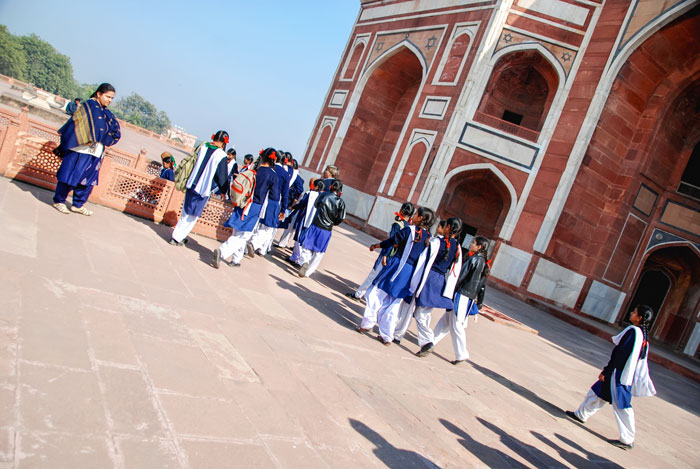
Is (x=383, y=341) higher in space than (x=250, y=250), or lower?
lower

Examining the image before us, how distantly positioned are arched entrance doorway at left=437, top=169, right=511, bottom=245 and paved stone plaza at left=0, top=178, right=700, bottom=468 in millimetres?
10788

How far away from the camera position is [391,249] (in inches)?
192

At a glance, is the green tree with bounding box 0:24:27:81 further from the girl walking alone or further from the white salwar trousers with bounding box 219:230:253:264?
the girl walking alone

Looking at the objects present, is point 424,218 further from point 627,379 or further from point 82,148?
point 82,148

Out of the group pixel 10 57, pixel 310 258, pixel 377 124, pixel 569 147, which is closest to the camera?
pixel 310 258

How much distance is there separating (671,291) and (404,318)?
1683 centimetres

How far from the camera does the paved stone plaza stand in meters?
1.94

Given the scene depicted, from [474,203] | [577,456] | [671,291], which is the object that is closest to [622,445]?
[577,456]

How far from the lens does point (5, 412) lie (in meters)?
1.75

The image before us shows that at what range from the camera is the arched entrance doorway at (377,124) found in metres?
20.3

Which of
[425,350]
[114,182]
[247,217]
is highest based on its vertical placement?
[247,217]

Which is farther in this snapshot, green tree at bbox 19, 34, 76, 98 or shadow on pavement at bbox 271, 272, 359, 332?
green tree at bbox 19, 34, 76, 98

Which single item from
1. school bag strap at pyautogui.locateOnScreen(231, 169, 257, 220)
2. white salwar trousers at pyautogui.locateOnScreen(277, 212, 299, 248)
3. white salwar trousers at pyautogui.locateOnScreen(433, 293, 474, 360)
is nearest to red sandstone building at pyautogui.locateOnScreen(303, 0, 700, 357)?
white salwar trousers at pyautogui.locateOnScreen(277, 212, 299, 248)

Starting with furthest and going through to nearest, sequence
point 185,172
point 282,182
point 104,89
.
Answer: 1. point 282,182
2. point 185,172
3. point 104,89
